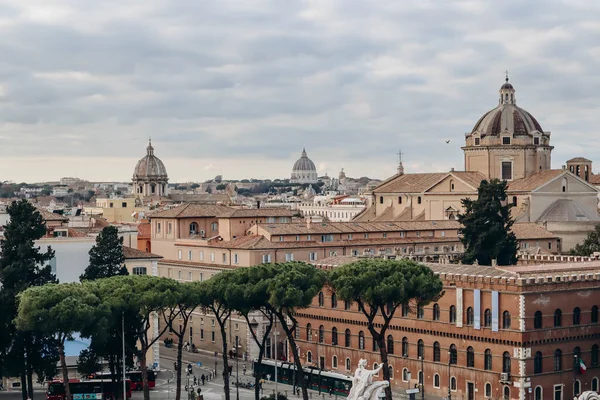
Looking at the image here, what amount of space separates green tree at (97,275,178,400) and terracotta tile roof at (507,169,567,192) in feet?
163

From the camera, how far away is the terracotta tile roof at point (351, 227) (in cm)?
8338

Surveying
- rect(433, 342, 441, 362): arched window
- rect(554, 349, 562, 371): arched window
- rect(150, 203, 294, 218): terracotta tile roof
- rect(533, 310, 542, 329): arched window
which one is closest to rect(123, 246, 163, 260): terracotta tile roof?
rect(150, 203, 294, 218): terracotta tile roof

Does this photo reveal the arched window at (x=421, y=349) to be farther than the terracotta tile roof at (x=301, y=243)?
No

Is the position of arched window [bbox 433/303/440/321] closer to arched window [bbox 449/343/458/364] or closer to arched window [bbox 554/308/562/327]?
arched window [bbox 449/343/458/364]

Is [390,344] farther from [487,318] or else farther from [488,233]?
[488,233]

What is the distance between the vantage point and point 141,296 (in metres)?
58.7

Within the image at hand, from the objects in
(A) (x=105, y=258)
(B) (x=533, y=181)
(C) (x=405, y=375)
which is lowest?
(C) (x=405, y=375)

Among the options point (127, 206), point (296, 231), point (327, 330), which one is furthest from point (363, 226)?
point (127, 206)

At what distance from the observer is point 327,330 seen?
2894 inches

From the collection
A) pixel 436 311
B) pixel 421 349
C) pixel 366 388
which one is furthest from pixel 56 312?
pixel 421 349

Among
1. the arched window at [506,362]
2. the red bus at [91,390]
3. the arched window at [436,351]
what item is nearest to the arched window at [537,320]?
the arched window at [506,362]

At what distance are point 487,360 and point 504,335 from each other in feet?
6.52

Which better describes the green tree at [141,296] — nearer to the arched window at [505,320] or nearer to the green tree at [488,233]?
the arched window at [505,320]

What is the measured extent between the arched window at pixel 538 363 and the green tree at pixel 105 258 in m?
23.6
